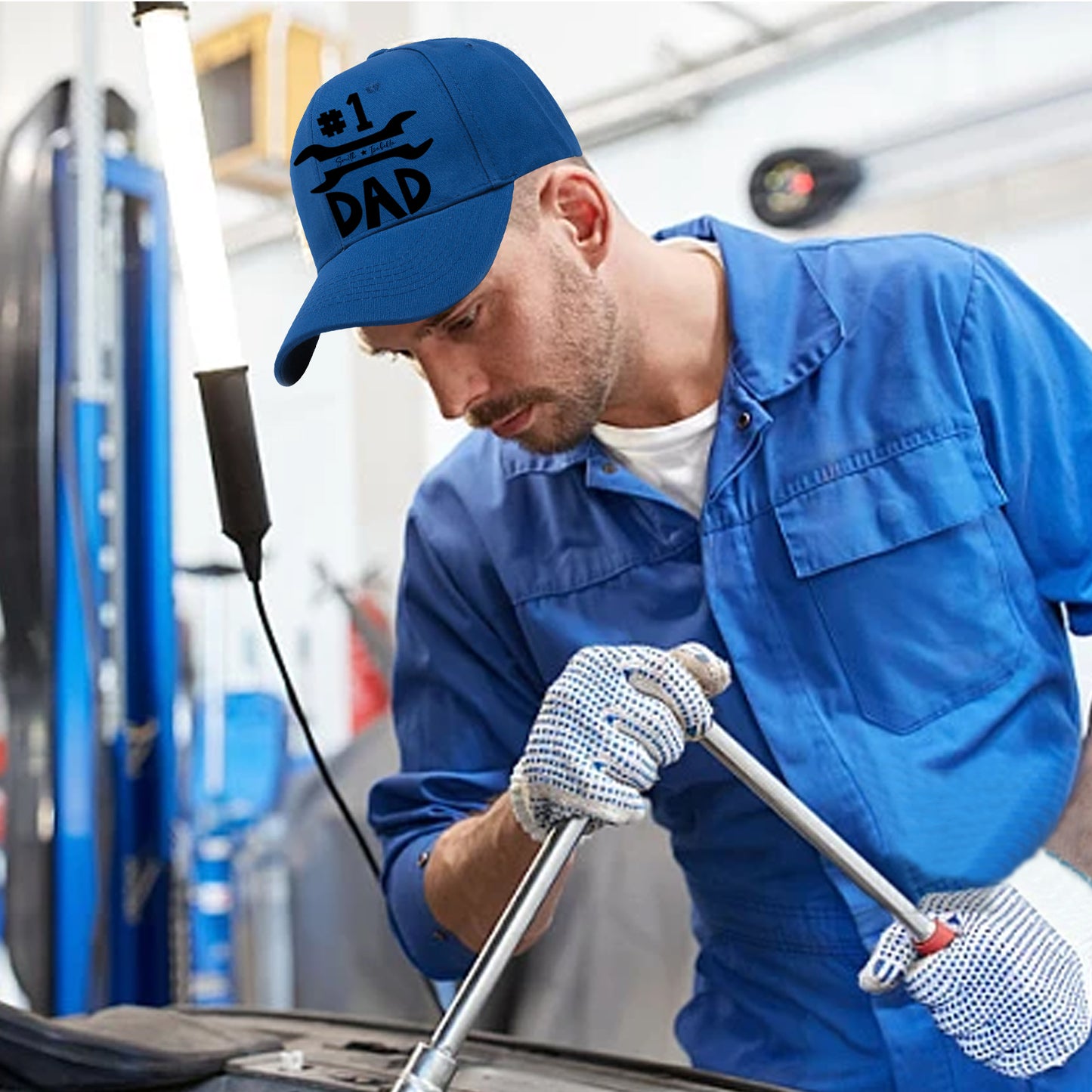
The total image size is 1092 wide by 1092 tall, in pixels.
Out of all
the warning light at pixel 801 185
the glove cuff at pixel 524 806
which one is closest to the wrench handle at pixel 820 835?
the glove cuff at pixel 524 806

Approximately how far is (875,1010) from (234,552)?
124 centimetres

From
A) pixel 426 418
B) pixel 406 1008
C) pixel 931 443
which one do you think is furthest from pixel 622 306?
pixel 406 1008

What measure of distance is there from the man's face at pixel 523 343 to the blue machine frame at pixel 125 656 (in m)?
0.96

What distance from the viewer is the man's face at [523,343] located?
942 millimetres

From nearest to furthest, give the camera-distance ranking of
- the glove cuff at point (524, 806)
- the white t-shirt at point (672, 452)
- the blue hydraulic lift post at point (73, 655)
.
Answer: the glove cuff at point (524, 806) < the white t-shirt at point (672, 452) < the blue hydraulic lift post at point (73, 655)

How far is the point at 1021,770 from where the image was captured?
1019 millimetres

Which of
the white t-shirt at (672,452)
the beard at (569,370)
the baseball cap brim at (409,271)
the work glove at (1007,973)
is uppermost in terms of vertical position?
the baseball cap brim at (409,271)

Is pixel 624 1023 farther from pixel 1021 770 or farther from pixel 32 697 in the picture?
pixel 32 697

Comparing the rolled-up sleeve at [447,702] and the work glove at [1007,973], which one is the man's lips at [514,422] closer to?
the rolled-up sleeve at [447,702]

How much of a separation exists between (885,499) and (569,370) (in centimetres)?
23

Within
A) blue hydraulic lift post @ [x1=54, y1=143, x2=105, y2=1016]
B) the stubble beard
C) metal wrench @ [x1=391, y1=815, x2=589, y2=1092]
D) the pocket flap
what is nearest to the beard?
the stubble beard

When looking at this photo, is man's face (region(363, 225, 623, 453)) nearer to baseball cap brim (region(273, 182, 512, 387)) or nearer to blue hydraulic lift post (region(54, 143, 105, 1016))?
baseball cap brim (region(273, 182, 512, 387))

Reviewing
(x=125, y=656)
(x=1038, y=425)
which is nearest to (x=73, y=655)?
(x=125, y=656)

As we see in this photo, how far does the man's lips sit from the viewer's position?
3.22 ft
